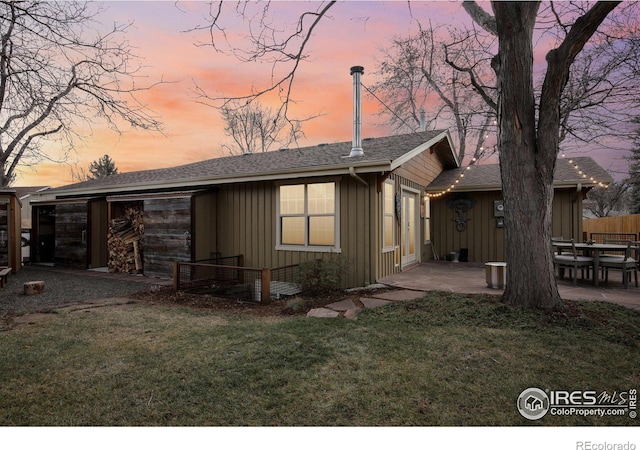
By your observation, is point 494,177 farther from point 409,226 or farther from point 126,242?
point 126,242

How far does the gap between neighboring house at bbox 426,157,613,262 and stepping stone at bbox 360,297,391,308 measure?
18.4 ft

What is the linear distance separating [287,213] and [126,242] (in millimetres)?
5129

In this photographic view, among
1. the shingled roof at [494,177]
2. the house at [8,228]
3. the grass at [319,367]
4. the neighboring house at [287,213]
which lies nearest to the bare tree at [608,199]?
the shingled roof at [494,177]

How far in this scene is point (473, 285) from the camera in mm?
6324

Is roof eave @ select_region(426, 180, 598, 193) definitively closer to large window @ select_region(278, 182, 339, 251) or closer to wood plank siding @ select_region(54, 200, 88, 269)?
large window @ select_region(278, 182, 339, 251)

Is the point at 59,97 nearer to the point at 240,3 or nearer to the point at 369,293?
the point at 240,3

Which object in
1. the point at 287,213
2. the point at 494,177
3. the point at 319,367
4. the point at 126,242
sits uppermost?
the point at 494,177

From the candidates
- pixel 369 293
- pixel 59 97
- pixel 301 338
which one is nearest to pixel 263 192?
pixel 369 293

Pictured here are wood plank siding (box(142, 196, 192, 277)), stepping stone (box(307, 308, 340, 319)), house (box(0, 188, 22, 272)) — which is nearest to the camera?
stepping stone (box(307, 308, 340, 319))

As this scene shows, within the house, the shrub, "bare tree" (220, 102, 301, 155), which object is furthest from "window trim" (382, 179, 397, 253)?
"bare tree" (220, 102, 301, 155)

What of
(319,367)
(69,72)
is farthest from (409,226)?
(69,72)

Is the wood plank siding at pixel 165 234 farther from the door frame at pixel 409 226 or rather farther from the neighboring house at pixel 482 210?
the neighboring house at pixel 482 210

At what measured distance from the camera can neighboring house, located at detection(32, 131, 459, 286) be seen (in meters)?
6.86
